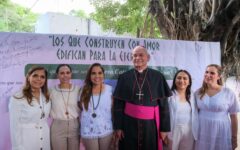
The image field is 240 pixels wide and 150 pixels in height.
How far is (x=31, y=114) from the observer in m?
3.93

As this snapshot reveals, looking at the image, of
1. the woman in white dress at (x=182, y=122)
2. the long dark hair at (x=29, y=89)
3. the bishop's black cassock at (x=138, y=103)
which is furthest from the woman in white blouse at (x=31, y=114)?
the woman in white dress at (x=182, y=122)

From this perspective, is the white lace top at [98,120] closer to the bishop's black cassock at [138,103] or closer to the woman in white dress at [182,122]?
the bishop's black cassock at [138,103]

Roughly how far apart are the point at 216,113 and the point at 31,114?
219 cm

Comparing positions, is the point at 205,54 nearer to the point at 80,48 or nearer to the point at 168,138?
the point at 168,138

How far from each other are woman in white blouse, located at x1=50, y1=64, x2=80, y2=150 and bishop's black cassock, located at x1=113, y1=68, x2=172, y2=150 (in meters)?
0.49

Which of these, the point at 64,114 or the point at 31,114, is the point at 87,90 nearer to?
the point at 64,114

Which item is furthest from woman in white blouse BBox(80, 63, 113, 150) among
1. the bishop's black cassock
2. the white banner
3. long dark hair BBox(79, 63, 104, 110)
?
the white banner

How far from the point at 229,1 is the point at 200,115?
8.54ft

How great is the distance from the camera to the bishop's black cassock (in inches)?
170

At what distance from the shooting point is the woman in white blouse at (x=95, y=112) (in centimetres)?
419

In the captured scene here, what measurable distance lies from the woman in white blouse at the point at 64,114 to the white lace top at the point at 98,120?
Answer: 112 mm

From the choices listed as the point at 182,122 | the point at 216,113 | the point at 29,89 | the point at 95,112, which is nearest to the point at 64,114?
the point at 95,112

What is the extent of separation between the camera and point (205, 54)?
17.6 ft

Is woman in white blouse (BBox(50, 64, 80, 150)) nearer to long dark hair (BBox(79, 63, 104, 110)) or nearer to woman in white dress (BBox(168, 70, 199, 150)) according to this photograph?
long dark hair (BBox(79, 63, 104, 110))
